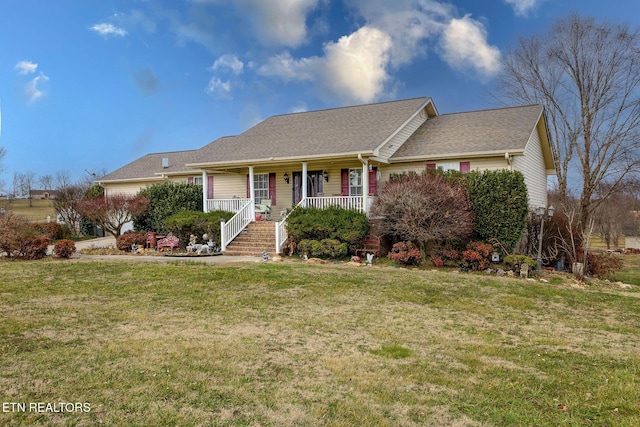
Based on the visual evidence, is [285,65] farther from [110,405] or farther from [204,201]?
[110,405]

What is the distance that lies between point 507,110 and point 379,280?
1234cm

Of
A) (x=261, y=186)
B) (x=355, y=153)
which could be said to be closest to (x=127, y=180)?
(x=261, y=186)

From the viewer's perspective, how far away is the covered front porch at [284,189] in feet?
52.4

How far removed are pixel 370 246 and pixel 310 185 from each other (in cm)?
536

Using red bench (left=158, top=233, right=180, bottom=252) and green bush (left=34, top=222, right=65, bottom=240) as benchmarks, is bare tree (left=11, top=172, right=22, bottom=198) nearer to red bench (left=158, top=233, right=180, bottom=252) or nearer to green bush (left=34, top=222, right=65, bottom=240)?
green bush (left=34, top=222, right=65, bottom=240)

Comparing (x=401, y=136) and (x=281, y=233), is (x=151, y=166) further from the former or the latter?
(x=401, y=136)

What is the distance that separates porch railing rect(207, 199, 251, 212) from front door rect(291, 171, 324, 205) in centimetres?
227

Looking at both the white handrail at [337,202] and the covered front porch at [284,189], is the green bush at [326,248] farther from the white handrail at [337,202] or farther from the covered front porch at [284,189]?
the white handrail at [337,202]

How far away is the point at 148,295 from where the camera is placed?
8.19m

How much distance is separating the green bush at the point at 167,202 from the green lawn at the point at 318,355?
1077 centimetres

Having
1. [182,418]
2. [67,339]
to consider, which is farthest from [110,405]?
[67,339]

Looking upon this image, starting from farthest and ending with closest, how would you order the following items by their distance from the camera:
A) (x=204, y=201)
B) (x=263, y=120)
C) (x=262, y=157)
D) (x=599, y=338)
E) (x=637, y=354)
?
(x=263, y=120) < (x=204, y=201) < (x=262, y=157) < (x=599, y=338) < (x=637, y=354)

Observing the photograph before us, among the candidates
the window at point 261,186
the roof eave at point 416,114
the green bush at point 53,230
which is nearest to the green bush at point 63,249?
the window at point 261,186

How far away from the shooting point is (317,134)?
18328 mm
